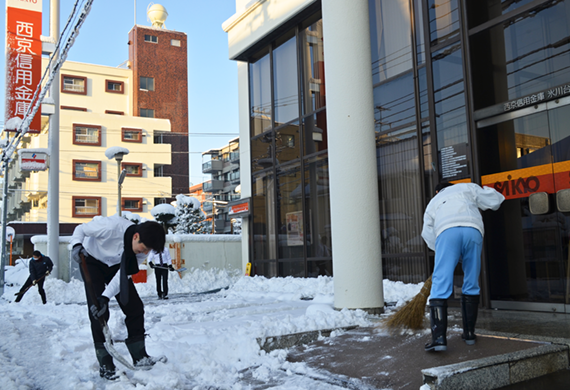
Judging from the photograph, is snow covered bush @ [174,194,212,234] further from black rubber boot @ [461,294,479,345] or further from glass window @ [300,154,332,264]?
black rubber boot @ [461,294,479,345]

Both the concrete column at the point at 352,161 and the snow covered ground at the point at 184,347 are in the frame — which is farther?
the concrete column at the point at 352,161

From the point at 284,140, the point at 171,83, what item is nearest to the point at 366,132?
the point at 284,140

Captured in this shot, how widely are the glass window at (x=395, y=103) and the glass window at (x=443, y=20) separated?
120 centimetres

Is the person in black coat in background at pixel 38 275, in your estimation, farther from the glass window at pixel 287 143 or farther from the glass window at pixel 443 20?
the glass window at pixel 443 20

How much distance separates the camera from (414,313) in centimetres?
554

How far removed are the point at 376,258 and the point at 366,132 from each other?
5.93 feet

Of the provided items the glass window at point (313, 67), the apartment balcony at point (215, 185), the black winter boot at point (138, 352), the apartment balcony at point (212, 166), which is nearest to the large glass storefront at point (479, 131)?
the glass window at point (313, 67)

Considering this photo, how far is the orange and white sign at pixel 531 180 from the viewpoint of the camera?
710cm

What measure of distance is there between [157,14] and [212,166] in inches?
1173

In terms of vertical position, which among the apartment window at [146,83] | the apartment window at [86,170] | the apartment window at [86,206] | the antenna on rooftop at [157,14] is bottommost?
the apartment window at [86,206]

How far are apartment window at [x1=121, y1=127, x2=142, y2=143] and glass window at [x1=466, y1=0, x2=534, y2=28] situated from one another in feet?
129

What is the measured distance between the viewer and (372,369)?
4.32m

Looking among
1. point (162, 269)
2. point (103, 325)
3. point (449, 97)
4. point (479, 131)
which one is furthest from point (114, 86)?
point (103, 325)

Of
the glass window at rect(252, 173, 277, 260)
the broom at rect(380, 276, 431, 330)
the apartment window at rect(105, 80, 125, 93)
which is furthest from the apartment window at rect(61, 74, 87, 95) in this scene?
the broom at rect(380, 276, 431, 330)
